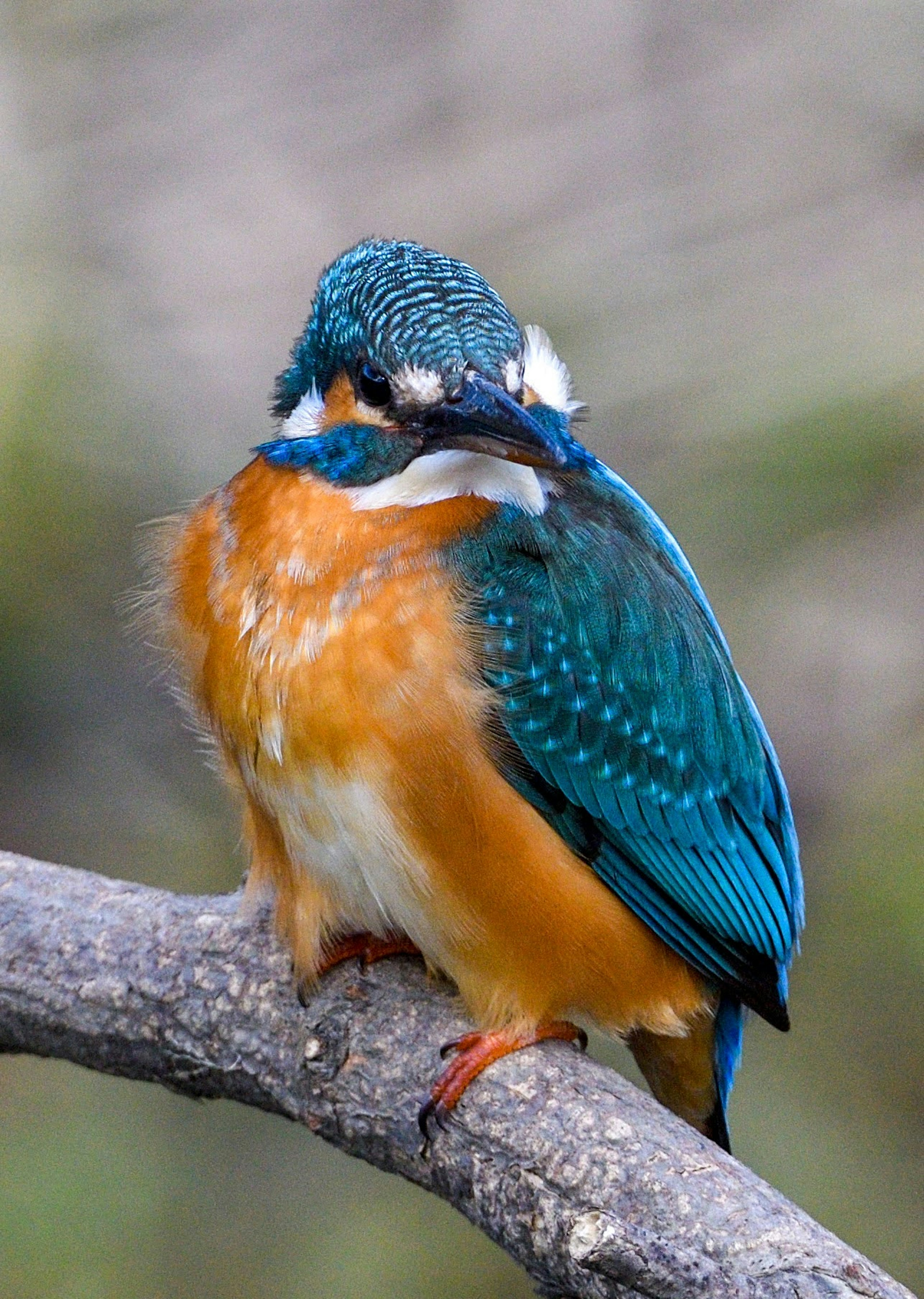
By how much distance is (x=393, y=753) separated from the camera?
5.96 ft

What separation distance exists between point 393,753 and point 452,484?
350mm

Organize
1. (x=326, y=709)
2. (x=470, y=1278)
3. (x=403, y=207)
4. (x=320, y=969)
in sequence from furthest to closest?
(x=403, y=207) → (x=470, y=1278) → (x=320, y=969) → (x=326, y=709)

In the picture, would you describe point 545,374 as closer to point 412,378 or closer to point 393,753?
point 412,378

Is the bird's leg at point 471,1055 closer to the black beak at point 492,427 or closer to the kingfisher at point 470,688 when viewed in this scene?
the kingfisher at point 470,688

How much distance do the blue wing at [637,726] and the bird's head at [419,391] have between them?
105 mm

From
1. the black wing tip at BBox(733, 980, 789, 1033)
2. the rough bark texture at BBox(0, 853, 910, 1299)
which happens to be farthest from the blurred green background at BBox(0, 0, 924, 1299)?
the black wing tip at BBox(733, 980, 789, 1033)

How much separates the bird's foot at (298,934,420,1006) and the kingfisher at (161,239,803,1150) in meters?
0.02

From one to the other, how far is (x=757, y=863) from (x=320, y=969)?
0.64 metres

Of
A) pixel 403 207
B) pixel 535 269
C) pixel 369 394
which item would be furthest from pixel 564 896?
pixel 403 207

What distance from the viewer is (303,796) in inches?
74.2

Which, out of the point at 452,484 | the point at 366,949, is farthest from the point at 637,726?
the point at 366,949

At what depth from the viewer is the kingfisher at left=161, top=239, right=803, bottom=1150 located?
183 centimetres

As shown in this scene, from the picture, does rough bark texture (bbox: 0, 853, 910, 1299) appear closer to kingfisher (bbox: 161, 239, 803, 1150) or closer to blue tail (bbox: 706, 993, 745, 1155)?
kingfisher (bbox: 161, 239, 803, 1150)

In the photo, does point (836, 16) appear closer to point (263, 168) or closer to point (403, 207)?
point (403, 207)
